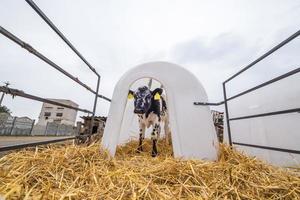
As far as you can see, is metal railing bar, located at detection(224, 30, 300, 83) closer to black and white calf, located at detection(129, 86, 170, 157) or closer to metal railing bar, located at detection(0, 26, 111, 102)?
black and white calf, located at detection(129, 86, 170, 157)

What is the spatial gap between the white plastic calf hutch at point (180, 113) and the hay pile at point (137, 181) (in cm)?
67

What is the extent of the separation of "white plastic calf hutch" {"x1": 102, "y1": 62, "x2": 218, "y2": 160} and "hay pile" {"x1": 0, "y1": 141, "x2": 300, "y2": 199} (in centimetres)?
67

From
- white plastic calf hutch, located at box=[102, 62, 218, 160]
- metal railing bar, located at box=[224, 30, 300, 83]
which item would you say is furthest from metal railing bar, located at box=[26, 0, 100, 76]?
metal railing bar, located at box=[224, 30, 300, 83]

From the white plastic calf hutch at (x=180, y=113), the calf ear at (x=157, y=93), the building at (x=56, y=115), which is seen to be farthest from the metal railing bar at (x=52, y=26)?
the building at (x=56, y=115)

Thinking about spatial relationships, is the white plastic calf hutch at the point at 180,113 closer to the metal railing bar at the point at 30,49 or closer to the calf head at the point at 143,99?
the calf head at the point at 143,99

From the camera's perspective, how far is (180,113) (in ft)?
8.78

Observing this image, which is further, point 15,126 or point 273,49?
point 15,126

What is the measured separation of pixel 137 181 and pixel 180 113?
1.37m

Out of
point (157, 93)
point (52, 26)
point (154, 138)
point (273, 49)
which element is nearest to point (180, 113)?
point (154, 138)

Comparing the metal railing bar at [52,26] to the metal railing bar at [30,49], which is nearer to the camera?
the metal railing bar at [30,49]

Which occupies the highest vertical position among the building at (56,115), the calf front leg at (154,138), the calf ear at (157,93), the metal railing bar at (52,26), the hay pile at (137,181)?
the building at (56,115)

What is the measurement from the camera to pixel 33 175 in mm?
1479

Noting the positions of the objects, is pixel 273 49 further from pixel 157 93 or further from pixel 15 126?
pixel 15 126

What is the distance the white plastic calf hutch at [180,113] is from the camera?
8.37 ft
